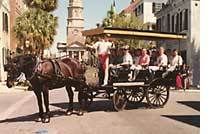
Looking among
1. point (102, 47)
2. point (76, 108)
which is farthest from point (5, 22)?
point (102, 47)

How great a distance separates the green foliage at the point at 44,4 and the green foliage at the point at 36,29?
1.94 feet

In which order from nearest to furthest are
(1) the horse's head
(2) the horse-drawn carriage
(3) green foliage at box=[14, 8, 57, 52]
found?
(1) the horse's head → (2) the horse-drawn carriage → (3) green foliage at box=[14, 8, 57, 52]

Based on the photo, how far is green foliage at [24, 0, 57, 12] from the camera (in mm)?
39431

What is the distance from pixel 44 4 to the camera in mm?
39812

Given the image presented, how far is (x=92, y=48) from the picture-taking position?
14406 mm

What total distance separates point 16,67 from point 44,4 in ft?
93.4

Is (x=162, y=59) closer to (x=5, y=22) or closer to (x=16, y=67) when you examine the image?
(x=16, y=67)

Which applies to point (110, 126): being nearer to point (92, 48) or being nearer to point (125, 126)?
point (125, 126)

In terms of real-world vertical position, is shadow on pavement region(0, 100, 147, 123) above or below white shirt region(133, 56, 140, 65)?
below

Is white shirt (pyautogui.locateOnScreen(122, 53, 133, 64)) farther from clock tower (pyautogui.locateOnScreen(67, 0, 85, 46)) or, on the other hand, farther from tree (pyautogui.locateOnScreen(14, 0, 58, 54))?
clock tower (pyautogui.locateOnScreen(67, 0, 85, 46))

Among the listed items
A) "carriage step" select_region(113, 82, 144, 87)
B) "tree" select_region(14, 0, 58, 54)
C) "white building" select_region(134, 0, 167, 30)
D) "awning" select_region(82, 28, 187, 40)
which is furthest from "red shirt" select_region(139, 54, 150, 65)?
"white building" select_region(134, 0, 167, 30)

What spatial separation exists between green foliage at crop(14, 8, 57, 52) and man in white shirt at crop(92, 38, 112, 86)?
2531 centimetres
